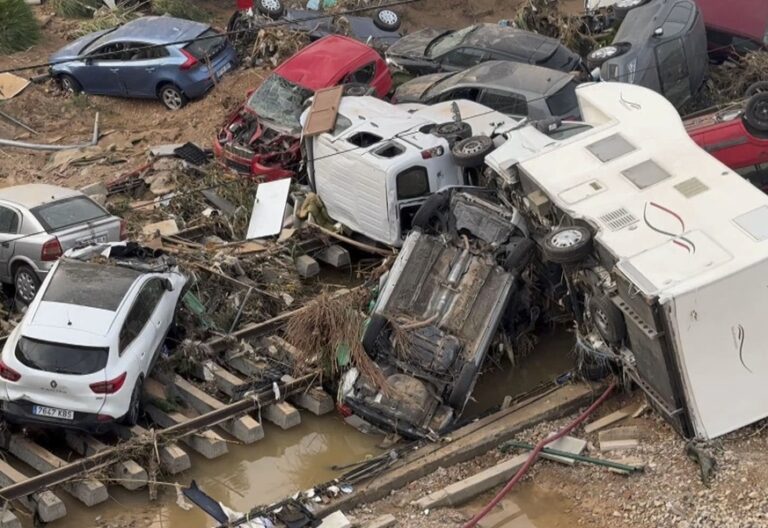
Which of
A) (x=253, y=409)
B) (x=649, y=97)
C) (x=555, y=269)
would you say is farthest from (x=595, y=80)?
(x=253, y=409)

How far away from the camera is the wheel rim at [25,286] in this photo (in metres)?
14.7

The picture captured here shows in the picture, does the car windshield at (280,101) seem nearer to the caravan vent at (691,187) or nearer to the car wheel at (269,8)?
the car wheel at (269,8)

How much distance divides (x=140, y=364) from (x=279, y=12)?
10537mm

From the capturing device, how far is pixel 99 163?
62.3 ft

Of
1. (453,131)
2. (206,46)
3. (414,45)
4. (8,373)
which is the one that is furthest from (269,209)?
(206,46)

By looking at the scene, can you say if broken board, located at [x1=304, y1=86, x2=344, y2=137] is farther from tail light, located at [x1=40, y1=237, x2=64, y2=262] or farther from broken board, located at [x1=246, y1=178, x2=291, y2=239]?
tail light, located at [x1=40, y1=237, x2=64, y2=262]

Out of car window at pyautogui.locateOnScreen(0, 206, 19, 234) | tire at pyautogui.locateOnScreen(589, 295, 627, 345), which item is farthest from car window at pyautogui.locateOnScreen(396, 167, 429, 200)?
car window at pyautogui.locateOnScreen(0, 206, 19, 234)

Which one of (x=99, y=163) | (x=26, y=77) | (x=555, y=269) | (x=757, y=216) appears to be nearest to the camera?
(x=757, y=216)

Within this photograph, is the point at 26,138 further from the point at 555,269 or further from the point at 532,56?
the point at 555,269

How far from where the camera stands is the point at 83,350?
12.0 m

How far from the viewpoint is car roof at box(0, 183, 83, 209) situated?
1492 centimetres

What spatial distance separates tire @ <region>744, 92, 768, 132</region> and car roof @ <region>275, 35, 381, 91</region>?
605 cm

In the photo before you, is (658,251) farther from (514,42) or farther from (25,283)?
(514,42)

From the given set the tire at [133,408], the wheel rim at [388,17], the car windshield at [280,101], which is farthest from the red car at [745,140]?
the wheel rim at [388,17]
